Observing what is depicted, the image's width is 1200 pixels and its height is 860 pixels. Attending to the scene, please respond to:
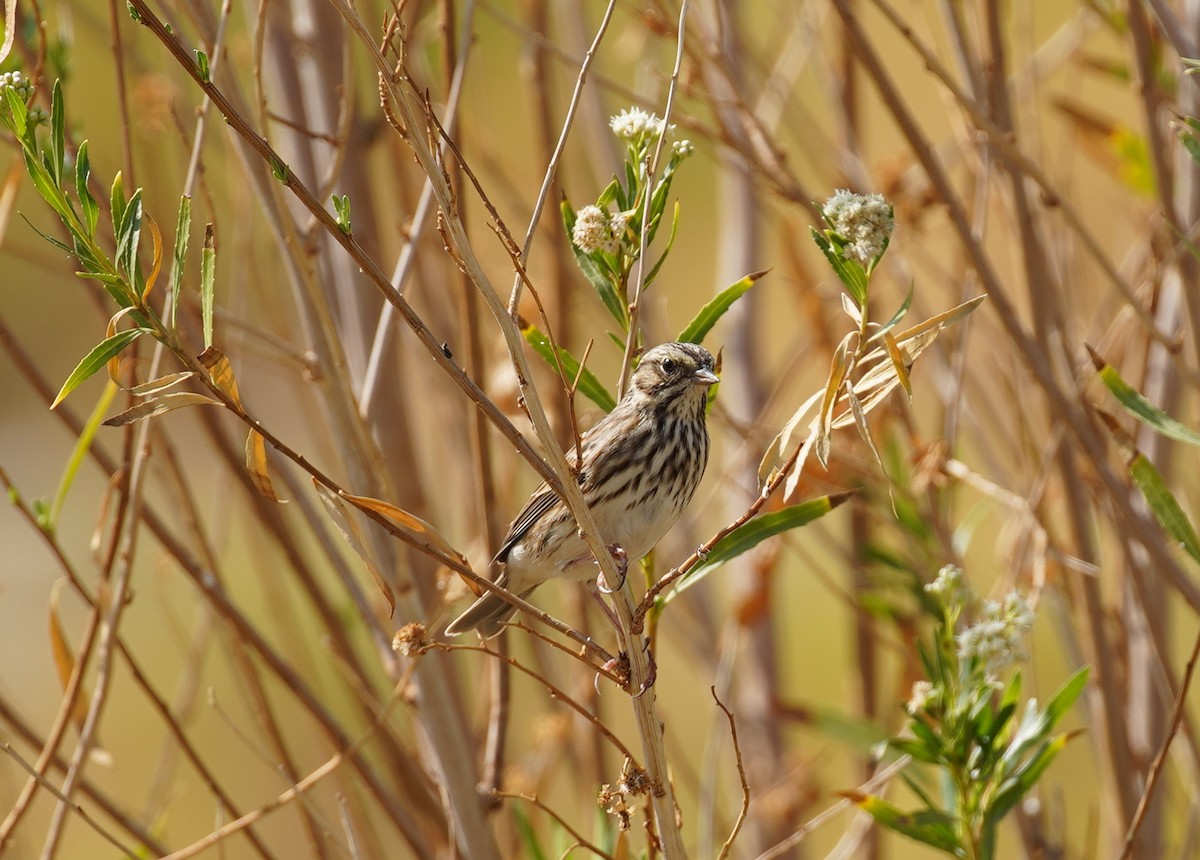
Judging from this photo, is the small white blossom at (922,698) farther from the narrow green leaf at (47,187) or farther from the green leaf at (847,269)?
the narrow green leaf at (47,187)

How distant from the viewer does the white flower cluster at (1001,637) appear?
7.80 ft

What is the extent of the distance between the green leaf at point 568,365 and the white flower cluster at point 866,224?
51 centimetres

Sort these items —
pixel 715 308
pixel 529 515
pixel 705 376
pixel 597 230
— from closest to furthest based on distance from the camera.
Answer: pixel 597 230 < pixel 715 308 < pixel 705 376 < pixel 529 515

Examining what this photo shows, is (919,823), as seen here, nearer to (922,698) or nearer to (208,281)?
(922,698)

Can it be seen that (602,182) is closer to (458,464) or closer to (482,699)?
(458,464)

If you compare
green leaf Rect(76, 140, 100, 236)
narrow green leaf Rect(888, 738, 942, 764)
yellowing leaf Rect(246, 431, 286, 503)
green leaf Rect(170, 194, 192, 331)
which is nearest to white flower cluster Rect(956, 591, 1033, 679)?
narrow green leaf Rect(888, 738, 942, 764)

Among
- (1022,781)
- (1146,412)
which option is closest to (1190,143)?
(1146,412)

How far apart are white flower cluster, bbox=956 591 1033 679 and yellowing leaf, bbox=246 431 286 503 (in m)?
1.21

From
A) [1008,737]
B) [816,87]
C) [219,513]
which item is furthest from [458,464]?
[816,87]

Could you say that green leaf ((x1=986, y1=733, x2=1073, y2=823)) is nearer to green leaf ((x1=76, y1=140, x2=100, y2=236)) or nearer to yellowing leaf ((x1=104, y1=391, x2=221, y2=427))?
yellowing leaf ((x1=104, y1=391, x2=221, y2=427))

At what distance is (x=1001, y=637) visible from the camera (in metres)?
2.39

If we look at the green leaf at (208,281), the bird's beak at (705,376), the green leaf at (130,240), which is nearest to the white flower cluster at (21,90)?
the green leaf at (130,240)

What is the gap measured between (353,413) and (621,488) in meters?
0.97

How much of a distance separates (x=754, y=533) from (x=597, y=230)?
609mm
